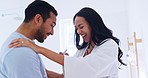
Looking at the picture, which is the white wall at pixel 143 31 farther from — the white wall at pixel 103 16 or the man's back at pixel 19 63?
the white wall at pixel 103 16

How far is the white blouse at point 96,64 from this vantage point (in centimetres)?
120

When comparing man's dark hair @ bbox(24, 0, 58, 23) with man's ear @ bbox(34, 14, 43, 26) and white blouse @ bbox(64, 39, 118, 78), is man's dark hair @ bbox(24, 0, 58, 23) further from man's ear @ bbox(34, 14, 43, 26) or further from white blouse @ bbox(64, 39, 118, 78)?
white blouse @ bbox(64, 39, 118, 78)

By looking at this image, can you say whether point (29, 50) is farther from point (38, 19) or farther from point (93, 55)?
point (93, 55)

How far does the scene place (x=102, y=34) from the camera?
1353 mm

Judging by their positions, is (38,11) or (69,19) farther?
(69,19)

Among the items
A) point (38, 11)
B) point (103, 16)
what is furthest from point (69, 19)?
point (38, 11)

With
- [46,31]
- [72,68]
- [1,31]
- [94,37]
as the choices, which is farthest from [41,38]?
[1,31]

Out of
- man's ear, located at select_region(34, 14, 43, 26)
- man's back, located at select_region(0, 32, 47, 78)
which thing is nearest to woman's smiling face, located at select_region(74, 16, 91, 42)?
man's ear, located at select_region(34, 14, 43, 26)

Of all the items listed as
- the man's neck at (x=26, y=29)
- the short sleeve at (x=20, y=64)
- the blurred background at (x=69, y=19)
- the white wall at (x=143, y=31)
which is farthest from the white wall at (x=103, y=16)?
the short sleeve at (x=20, y=64)

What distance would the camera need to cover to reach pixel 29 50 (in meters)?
0.85

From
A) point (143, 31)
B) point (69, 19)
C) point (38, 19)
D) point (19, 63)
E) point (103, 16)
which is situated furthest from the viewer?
point (69, 19)

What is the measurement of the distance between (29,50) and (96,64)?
1.64 feet

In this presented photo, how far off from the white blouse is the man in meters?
0.30

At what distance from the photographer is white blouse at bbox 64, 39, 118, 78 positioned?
120cm
